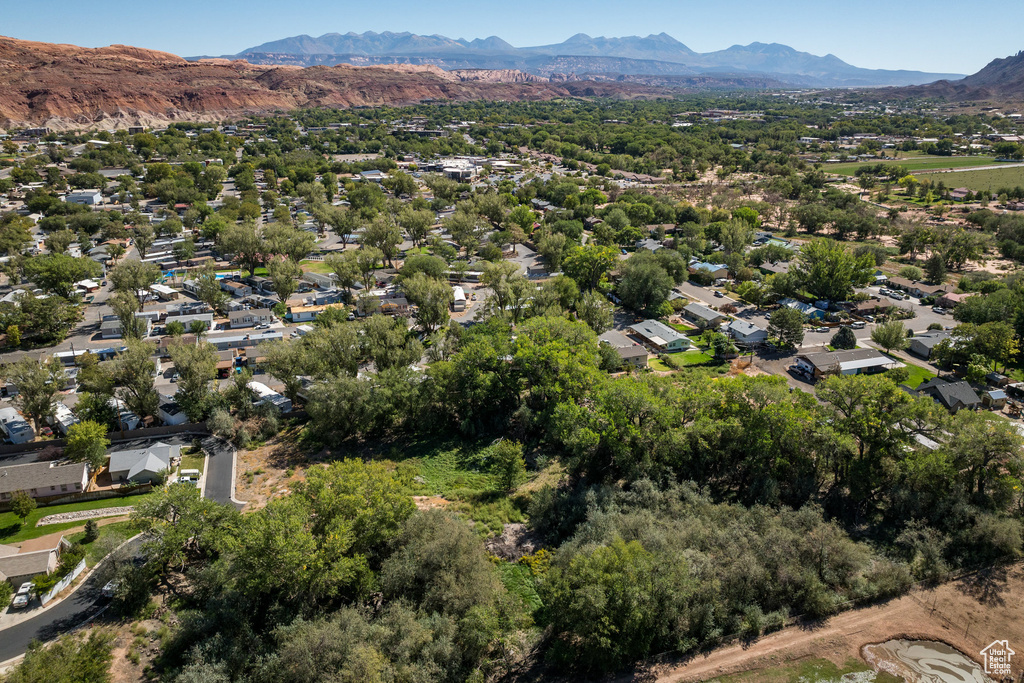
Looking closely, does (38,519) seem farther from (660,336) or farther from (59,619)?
(660,336)

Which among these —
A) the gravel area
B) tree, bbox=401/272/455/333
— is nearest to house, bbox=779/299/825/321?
tree, bbox=401/272/455/333

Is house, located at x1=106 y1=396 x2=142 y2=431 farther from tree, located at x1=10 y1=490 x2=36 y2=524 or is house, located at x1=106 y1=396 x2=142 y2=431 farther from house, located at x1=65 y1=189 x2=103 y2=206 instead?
house, located at x1=65 y1=189 x2=103 y2=206

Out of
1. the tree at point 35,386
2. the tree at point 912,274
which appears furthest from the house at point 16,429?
the tree at point 912,274

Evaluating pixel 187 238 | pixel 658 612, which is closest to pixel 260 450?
pixel 658 612

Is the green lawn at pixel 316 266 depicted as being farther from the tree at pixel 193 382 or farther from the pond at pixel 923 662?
the pond at pixel 923 662

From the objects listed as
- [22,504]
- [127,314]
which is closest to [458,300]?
[127,314]

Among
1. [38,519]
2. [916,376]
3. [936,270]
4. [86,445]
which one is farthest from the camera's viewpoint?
[936,270]
